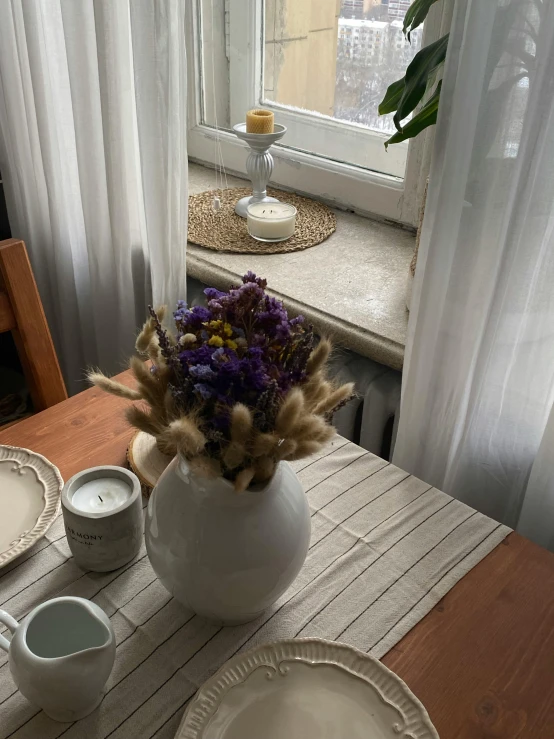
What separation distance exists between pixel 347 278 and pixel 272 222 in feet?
0.71

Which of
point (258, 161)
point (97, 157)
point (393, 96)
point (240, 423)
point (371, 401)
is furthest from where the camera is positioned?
point (258, 161)

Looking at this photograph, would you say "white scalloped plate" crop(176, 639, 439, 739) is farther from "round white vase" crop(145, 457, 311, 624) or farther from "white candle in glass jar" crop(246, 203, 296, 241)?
"white candle in glass jar" crop(246, 203, 296, 241)

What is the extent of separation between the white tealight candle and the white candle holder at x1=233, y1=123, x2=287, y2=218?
871 millimetres

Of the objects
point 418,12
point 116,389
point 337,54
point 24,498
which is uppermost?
point 418,12

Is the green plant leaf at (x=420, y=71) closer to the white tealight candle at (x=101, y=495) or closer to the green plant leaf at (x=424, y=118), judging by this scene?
the green plant leaf at (x=424, y=118)

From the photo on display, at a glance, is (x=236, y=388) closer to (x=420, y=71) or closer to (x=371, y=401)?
(x=420, y=71)

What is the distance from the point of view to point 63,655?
1.96 feet

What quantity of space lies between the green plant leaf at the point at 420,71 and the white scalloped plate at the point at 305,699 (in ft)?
2.12

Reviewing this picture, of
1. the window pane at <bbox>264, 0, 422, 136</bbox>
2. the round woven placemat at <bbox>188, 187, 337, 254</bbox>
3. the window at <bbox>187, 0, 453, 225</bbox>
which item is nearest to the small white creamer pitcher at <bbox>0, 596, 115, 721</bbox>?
the round woven placemat at <bbox>188, 187, 337, 254</bbox>

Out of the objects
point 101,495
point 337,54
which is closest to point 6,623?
point 101,495

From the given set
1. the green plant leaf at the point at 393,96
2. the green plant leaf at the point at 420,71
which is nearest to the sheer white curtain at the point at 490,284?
the green plant leaf at the point at 420,71

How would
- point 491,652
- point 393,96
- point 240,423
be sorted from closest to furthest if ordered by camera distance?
point 240,423 → point 491,652 → point 393,96

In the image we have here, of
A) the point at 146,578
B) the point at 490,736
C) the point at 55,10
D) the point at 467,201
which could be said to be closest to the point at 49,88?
the point at 55,10

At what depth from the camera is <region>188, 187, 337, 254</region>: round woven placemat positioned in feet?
4.50
